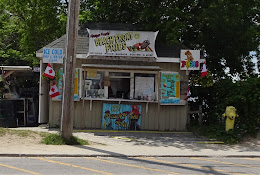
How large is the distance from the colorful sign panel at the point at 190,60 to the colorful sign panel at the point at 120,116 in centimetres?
248

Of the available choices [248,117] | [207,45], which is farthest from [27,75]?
[248,117]

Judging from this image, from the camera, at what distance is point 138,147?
11.0 meters

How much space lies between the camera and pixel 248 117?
13281mm

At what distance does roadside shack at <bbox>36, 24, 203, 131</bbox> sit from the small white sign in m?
0.37

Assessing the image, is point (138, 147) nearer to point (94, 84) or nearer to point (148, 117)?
point (148, 117)

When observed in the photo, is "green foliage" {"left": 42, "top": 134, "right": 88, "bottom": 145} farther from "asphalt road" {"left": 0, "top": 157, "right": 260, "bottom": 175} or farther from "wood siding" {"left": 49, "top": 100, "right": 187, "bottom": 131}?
"wood siding" {"left": 49, "top": 100, "right": 187, "bottom": 131}

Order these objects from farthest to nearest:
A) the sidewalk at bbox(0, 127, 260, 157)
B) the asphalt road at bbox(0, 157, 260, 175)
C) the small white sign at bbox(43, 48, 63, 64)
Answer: the small white sign at bbox(43, 48, 63, 64) → the sidewalk at bbox(0, 127, 260, 157) → the asphalt road at bbox(0, 157, 260, 175)

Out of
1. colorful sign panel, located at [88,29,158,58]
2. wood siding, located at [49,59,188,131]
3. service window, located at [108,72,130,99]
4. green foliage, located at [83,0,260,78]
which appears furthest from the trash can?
green foliage, located at [83,0,260,78]

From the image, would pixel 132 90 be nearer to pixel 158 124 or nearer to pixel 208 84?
pixel 158 124

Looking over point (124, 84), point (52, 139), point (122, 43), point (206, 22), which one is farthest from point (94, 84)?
point (206, 22)

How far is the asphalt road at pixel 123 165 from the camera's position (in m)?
7.63

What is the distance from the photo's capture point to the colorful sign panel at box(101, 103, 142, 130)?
45.4ft

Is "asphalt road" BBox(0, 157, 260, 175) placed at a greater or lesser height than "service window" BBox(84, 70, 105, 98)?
lesser

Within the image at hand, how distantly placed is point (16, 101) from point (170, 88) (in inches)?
283
